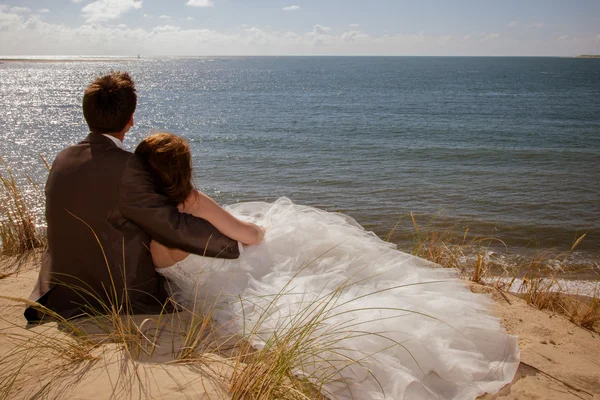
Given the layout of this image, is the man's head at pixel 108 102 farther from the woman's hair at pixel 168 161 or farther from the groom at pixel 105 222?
the woman's hair at pixel 168 161

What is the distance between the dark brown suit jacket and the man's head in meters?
0.09

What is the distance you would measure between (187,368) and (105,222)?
1.19 metres

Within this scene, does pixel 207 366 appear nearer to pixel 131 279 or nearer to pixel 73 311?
pixel 131 279

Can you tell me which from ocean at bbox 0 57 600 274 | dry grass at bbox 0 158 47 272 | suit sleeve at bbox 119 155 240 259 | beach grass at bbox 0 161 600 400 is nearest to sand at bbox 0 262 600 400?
beach grass at bbox 0 161 600 400

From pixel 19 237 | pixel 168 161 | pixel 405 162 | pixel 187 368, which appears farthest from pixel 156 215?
pixel 405 162

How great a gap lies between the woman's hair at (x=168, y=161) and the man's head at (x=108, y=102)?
0.83 ft

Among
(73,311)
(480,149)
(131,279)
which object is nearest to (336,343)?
(131,279)

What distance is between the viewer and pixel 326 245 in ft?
13.1

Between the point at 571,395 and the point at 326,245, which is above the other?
the point at 326,245

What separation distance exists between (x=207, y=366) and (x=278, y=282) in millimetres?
1022

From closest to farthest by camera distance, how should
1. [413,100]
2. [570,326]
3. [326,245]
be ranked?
[326,245]
[570,326]
[413,100]

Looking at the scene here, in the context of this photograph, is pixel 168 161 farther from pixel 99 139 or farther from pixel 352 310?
pixel 352 310

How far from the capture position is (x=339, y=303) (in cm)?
334

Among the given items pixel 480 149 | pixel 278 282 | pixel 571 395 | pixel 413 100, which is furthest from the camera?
pixel 413 100
